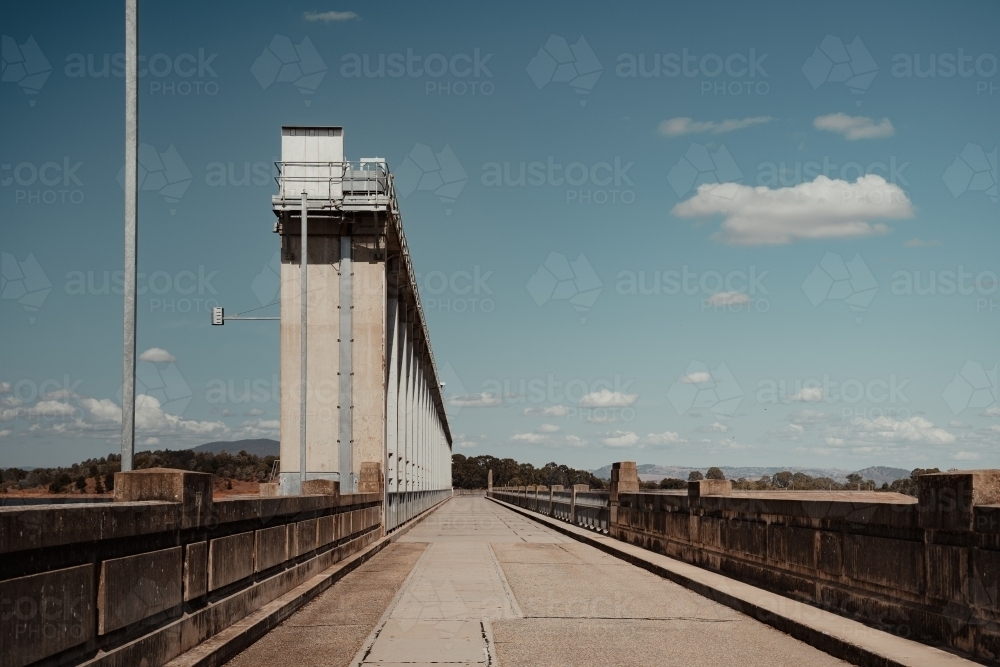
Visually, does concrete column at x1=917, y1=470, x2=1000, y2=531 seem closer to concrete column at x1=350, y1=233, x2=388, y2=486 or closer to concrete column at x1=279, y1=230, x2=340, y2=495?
concrete column at x1=350, y1=233, x2=388, y2=486

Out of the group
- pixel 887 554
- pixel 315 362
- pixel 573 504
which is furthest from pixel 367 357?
pixel 887 554

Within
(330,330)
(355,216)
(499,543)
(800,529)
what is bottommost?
(499,543)

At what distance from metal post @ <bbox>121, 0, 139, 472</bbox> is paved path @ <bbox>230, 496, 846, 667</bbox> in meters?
2.59

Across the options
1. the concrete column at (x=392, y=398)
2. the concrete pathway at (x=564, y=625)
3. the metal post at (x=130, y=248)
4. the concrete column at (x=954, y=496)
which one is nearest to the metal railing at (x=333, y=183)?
the concrete column at (x=392, y=398)

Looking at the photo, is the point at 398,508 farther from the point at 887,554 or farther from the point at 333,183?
the point at 887,554

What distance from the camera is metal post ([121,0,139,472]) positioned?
1012 cm

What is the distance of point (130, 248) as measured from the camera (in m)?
10.3

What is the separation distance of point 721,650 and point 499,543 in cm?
1949

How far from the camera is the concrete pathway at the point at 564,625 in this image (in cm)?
915

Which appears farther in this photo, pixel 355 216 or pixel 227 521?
pixel 355 216

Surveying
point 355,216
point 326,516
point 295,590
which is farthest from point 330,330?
point 295,590

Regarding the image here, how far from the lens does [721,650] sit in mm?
9570

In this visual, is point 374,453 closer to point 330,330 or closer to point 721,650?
point 330,330

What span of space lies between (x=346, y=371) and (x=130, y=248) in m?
23.9
